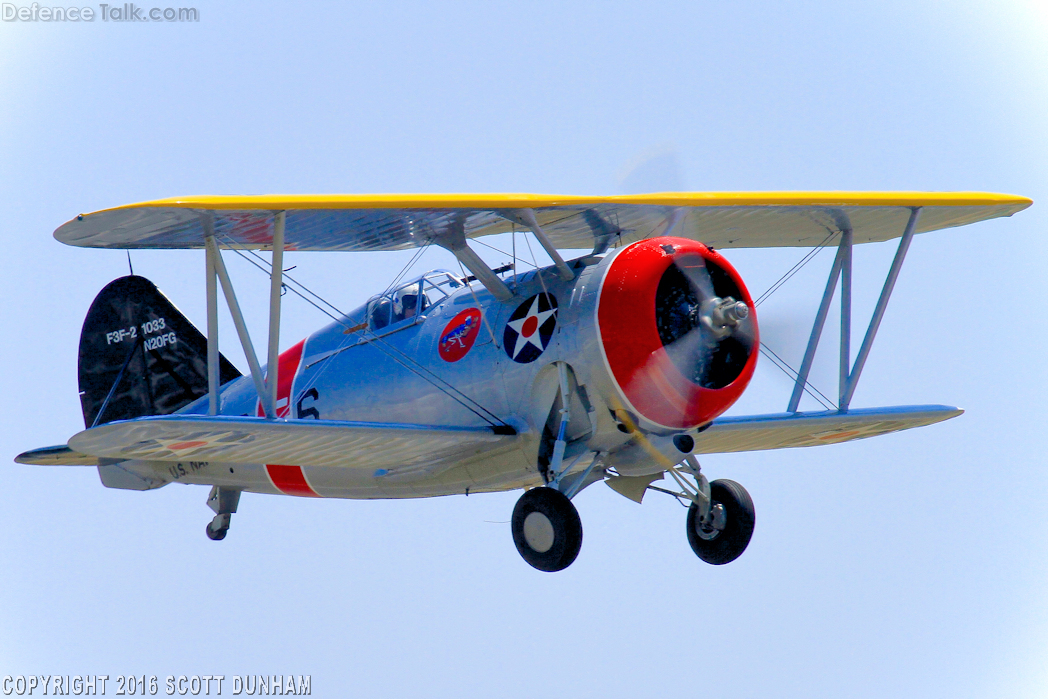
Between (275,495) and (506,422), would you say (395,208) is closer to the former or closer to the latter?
(506,422)

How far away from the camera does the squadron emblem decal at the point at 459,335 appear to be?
1084cm

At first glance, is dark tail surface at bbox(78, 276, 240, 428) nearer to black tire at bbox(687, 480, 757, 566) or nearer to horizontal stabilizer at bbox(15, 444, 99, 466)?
horizontal stabilizer at bbox(15, 444, 99, 466)

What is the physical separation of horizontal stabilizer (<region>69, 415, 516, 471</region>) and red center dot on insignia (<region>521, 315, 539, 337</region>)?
83 cm

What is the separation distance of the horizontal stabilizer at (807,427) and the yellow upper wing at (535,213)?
178 centimetres

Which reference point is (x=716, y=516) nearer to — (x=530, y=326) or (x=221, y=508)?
(x=530, y=326)

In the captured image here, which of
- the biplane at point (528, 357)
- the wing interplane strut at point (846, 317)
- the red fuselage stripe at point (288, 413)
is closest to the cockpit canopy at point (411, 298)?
A: the biplane at point (528, 357)

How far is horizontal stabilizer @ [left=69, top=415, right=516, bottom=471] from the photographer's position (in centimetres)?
927

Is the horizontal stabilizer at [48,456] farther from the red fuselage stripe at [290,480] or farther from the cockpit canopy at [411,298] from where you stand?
the cockpit canopy at [411,298]

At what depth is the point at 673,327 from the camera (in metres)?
9.80

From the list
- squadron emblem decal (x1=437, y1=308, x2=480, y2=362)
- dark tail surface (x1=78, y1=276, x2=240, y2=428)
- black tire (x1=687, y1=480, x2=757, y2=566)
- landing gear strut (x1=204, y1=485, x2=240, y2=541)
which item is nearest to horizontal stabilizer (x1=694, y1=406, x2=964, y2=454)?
black tire (x1=687, y1=480, x2=757, y2=566)

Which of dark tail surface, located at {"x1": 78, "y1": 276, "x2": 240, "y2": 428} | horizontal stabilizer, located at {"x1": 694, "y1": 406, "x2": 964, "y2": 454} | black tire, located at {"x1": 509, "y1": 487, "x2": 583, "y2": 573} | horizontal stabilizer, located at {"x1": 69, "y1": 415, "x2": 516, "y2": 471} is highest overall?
dark tail surface, located at {"x1": 78, "y1": 276, "x2": 240, "y2": 428}

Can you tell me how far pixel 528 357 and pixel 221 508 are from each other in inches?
202

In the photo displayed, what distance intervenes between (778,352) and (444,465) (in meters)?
2.98

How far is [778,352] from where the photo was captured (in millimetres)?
10469
